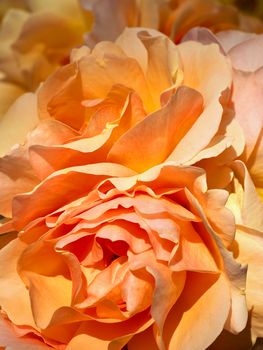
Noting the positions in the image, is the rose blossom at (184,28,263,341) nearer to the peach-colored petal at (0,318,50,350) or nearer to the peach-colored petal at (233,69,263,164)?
the peach-colored petal at (233,69,263,164)

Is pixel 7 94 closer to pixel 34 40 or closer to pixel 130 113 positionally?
pixel 34 40

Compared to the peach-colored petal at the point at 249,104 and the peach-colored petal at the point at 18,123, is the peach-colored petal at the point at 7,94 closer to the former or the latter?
the peach-colored petal at the point at 18,123

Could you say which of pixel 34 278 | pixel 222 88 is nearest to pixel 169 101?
pixel 222 88

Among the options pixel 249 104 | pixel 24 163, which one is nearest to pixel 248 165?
pixel 249 104

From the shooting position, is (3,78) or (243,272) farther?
(3,78)

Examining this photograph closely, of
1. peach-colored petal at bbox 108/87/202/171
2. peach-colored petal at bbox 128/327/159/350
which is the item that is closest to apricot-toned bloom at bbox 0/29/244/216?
peach-colored petal at bbox 108/87/202/171

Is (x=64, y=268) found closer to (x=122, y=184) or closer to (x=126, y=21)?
(x=122, y=184)

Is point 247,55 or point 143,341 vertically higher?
point 247,55
